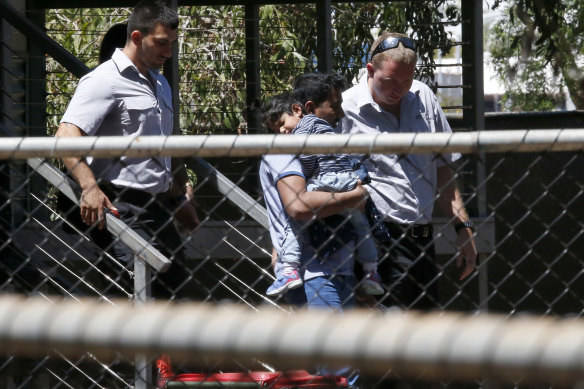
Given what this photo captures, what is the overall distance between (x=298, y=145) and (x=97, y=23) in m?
7.56

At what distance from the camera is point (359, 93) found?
407cm

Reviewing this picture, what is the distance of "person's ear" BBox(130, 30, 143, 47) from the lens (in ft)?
13.7

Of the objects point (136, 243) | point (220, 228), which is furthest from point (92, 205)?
→ point (220, 228)

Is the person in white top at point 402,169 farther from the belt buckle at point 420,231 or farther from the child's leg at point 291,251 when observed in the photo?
the child's leg at point 291,251

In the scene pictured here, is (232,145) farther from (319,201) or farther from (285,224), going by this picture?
(285,224)

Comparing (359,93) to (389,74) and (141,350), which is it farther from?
(141,350)

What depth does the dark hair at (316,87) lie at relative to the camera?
12.8ft

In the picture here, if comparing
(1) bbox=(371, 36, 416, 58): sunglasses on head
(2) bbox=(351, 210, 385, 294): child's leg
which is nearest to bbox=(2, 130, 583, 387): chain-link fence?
(2) bbox=(351, 210, 385, 294): child's leg

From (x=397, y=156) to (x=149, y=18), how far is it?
1371mm

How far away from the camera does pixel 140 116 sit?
4113 mm

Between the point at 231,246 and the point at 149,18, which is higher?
the point at 149,18

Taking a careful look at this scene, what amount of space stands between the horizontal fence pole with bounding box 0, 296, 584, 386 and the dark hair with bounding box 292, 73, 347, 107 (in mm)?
2571

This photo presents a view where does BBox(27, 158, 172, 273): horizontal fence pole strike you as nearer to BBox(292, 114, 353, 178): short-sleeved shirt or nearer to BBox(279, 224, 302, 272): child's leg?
BBox(279, 224, 302, 272): child's leg

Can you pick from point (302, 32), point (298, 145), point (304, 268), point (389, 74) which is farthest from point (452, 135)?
point (302, 32)
